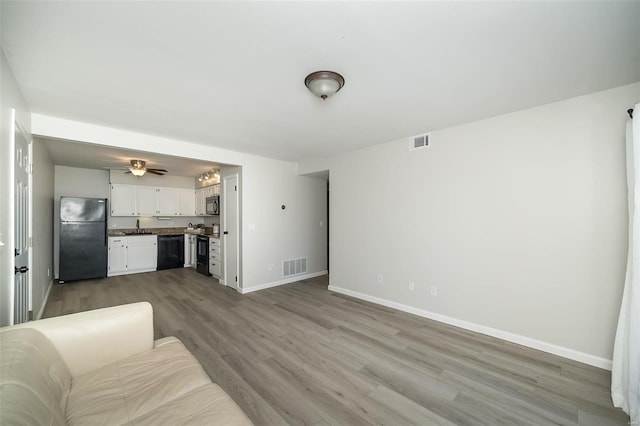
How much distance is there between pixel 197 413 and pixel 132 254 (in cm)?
617

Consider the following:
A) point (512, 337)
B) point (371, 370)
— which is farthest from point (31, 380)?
point (512, 337)

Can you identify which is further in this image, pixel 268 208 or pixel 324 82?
pixel 268 208

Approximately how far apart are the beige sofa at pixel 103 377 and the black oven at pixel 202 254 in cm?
408

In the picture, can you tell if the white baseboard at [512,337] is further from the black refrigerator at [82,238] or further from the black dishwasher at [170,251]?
the black refrigerator at [82,238]

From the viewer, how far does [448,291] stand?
328cm

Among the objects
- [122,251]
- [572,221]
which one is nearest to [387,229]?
[572,221]

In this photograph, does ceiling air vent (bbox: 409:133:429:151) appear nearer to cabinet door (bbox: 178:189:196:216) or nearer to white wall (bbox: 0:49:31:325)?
white wall (bbox: 0:49:31:325)

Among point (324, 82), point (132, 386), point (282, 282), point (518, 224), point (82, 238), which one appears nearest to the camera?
point (132, 386)

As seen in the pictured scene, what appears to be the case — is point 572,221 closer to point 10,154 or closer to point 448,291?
point 448,291

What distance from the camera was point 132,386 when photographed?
1.47m

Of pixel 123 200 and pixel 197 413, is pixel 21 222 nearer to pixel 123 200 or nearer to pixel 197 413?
pixel 197 413

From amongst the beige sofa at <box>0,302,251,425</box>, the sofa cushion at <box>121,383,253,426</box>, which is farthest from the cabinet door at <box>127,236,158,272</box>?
the sofa cushion at <box>121,383,253,426</box>

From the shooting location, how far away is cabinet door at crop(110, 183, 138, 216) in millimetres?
6215

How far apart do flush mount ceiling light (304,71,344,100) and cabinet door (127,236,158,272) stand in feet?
20.0
